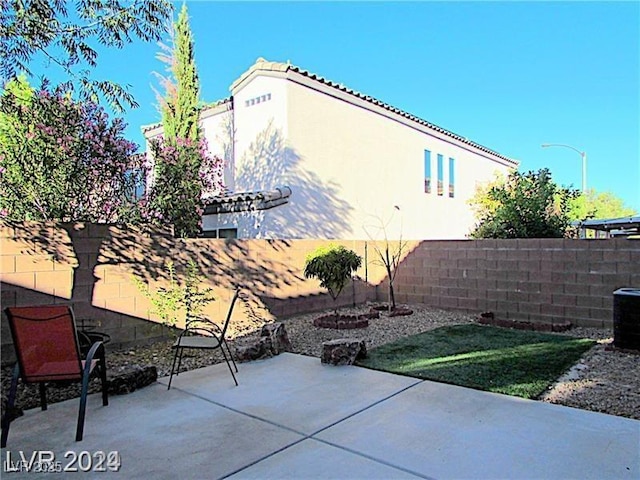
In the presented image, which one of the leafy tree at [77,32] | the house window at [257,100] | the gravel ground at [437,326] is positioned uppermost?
the house window at [257,100]

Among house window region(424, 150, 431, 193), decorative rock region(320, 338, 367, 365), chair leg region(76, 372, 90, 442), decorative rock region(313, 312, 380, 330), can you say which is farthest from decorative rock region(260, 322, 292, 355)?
house window region(424, 150, 431, 193)

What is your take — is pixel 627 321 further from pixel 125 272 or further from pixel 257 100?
pixel 257 100

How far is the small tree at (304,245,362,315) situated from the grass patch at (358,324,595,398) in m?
1.73

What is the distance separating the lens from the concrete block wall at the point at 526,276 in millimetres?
7352

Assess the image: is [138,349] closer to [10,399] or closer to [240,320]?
[240,320]

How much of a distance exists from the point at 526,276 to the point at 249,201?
6.43 meters

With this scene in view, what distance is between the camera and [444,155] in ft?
55.3

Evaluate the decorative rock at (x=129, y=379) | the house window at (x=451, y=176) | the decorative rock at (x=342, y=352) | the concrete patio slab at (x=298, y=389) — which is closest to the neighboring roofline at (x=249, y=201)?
the concrete patio slab at (x=298, y=389)

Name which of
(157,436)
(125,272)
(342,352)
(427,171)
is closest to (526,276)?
(342,352)

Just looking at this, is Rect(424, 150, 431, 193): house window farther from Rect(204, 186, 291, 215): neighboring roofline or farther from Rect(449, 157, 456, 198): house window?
Rect(204, 186, 291, 215): neighboring roofline

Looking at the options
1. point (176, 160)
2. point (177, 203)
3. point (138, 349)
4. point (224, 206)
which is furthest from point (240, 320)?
point (224, 206)

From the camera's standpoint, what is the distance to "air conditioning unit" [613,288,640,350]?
224 inches

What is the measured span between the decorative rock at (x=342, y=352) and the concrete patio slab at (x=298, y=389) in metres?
0.11

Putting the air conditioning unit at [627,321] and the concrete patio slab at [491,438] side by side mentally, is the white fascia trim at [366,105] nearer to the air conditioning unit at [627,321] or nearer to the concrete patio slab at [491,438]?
the air conditioning unit at [627,321]
